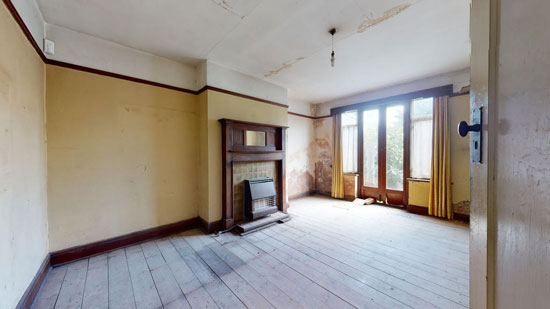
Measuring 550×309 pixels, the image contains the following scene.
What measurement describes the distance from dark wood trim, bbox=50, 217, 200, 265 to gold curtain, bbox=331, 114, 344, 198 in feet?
10.9

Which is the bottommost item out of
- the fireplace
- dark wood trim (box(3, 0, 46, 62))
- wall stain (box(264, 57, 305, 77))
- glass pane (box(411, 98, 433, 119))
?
the fireplace

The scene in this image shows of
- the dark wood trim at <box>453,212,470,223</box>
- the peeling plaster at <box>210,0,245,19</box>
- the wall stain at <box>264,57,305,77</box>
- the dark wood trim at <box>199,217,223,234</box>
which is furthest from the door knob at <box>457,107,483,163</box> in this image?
the dark wood trim at <box>453,212,470,223</box>

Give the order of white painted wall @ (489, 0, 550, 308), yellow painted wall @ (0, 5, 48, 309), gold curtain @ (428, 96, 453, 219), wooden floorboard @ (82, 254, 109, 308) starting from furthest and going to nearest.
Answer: gold curtain @ (428, 96, 453, 219) < wooden floorboard @ (82, 254, 109, 308) < yellow painted wall @ (0, 5, 48, 309) < white painted wall @ (489, 0, 550, 308)

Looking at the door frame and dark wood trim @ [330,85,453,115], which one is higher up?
dark wood trim @ [330,85,453,115]

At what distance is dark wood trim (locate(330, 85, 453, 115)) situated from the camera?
348 centimetres

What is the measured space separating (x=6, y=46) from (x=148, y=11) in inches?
42.6

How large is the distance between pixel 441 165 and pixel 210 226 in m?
4.12

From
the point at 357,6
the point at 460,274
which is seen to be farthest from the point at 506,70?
the point at 460,274

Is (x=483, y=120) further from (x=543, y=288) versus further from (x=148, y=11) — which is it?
(x=148, y=11)

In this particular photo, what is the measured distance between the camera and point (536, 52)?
40 cm

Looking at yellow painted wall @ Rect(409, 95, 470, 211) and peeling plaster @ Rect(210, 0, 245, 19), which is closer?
peeling plaster @ Rect(210, 0, 245, 19)

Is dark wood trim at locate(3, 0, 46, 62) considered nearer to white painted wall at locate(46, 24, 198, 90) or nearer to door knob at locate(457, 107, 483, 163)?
white painted wall at locate(46, 24, 198, 90)

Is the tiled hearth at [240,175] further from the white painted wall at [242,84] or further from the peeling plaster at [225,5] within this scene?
the peeling plaster at [225,5]

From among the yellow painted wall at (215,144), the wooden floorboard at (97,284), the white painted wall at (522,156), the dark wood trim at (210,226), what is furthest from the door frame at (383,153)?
the wooden floorboard at (97,284)
